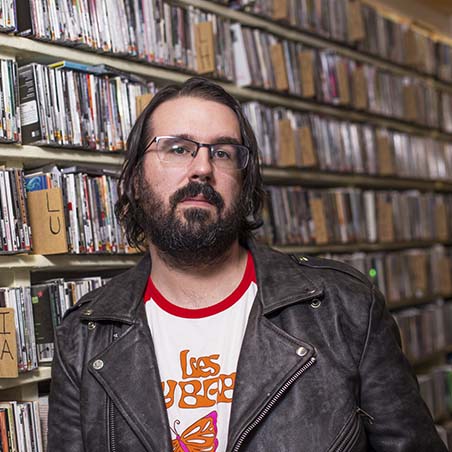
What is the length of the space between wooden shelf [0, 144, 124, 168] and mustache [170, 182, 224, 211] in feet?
1.54

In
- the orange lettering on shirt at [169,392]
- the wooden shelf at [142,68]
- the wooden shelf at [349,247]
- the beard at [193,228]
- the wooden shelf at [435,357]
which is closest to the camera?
the orange lettering on shirt at [169,392]

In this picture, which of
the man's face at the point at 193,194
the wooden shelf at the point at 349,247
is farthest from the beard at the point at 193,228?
the wooden shelf at the point at 349,247

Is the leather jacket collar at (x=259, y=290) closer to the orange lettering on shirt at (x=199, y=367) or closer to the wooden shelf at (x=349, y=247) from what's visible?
the orange lettering on shirt at (x=199, y=367)

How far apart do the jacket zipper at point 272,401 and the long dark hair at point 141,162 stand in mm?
449

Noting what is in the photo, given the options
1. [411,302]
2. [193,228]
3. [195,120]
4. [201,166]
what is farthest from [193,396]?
[411,302]

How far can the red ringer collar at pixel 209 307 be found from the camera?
1717mm

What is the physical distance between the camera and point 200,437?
1.60 metres

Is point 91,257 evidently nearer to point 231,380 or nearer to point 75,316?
point 75,316

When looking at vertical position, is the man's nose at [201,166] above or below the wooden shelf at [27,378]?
above

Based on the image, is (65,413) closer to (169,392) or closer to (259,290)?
(169,392)

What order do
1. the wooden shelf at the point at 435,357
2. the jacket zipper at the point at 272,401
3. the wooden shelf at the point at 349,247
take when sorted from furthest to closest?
the wooden shelf at the point at 435,357
the wooden shelf at the point at 349,247
the jacket zipper at the point at 272,401

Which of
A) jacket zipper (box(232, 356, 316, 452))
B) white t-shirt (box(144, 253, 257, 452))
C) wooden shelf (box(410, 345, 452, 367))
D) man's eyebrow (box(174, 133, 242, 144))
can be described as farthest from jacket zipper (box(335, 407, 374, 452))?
wooden shelf (box(410, 345, 452, 367))

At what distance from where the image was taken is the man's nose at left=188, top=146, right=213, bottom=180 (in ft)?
5.71

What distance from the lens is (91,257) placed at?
213 centimetres
